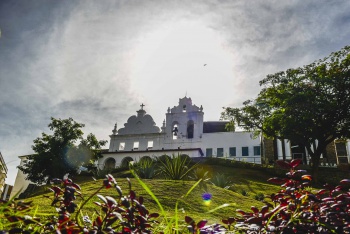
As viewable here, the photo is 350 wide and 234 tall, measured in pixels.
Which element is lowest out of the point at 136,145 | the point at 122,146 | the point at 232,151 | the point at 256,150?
the point at 232,151

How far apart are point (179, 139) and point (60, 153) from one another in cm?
1627

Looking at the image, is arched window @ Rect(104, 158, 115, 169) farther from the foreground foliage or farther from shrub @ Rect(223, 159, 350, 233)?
shrub @ Rect(223, 159, 350, 233)

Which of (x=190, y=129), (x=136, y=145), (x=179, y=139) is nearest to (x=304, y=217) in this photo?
(x=179, y=139)

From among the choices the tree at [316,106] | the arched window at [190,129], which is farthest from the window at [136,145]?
the tree at [316,106]

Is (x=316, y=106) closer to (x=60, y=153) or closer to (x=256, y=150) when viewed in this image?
(x=256, y=150)

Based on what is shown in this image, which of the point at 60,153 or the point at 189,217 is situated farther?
the point at 60,153

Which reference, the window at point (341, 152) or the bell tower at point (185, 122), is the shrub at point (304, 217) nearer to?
the window at point (341, 152)

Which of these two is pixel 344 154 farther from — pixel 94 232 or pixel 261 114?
pixel 94 232

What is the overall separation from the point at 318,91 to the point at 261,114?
605 cm

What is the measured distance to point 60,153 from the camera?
2847cm

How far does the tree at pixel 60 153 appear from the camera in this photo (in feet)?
89.4

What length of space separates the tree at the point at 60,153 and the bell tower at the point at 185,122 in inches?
462

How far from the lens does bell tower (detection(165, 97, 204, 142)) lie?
39.3m

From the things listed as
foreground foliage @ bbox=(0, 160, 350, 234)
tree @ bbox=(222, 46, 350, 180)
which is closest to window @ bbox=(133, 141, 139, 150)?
tree @ bbox=(222, 46, 350, 180)
